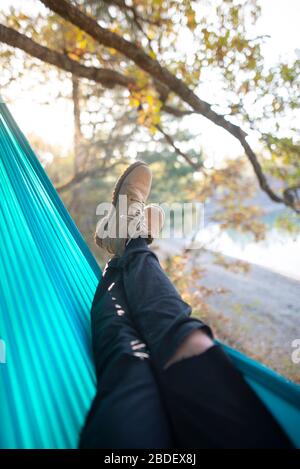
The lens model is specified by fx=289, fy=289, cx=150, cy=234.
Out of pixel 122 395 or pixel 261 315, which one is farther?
pixel 261 315

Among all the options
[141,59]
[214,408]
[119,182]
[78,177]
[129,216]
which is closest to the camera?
[214,408]

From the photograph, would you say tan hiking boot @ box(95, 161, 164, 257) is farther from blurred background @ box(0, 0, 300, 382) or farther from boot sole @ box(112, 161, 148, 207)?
blurred background @ box(0, 0, 300, 382)

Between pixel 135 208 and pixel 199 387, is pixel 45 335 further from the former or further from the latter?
pixel 135 208

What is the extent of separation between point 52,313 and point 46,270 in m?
0.16

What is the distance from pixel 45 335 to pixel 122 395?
0.79 ft

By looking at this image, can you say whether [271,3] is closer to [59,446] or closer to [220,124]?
[220,124]

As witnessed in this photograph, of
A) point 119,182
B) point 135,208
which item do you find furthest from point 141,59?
point 135,208

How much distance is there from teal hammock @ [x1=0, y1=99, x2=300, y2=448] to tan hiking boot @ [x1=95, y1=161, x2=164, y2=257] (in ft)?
0.35

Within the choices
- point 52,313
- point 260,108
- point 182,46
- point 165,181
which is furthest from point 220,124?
point 165,181

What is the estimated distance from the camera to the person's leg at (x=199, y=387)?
40 cm

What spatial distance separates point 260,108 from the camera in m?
1.75

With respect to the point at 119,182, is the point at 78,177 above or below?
above

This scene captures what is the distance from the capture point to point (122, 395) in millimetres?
442

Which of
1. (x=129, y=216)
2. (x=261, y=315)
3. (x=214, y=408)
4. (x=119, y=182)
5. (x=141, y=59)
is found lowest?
(x=261, y=315)
